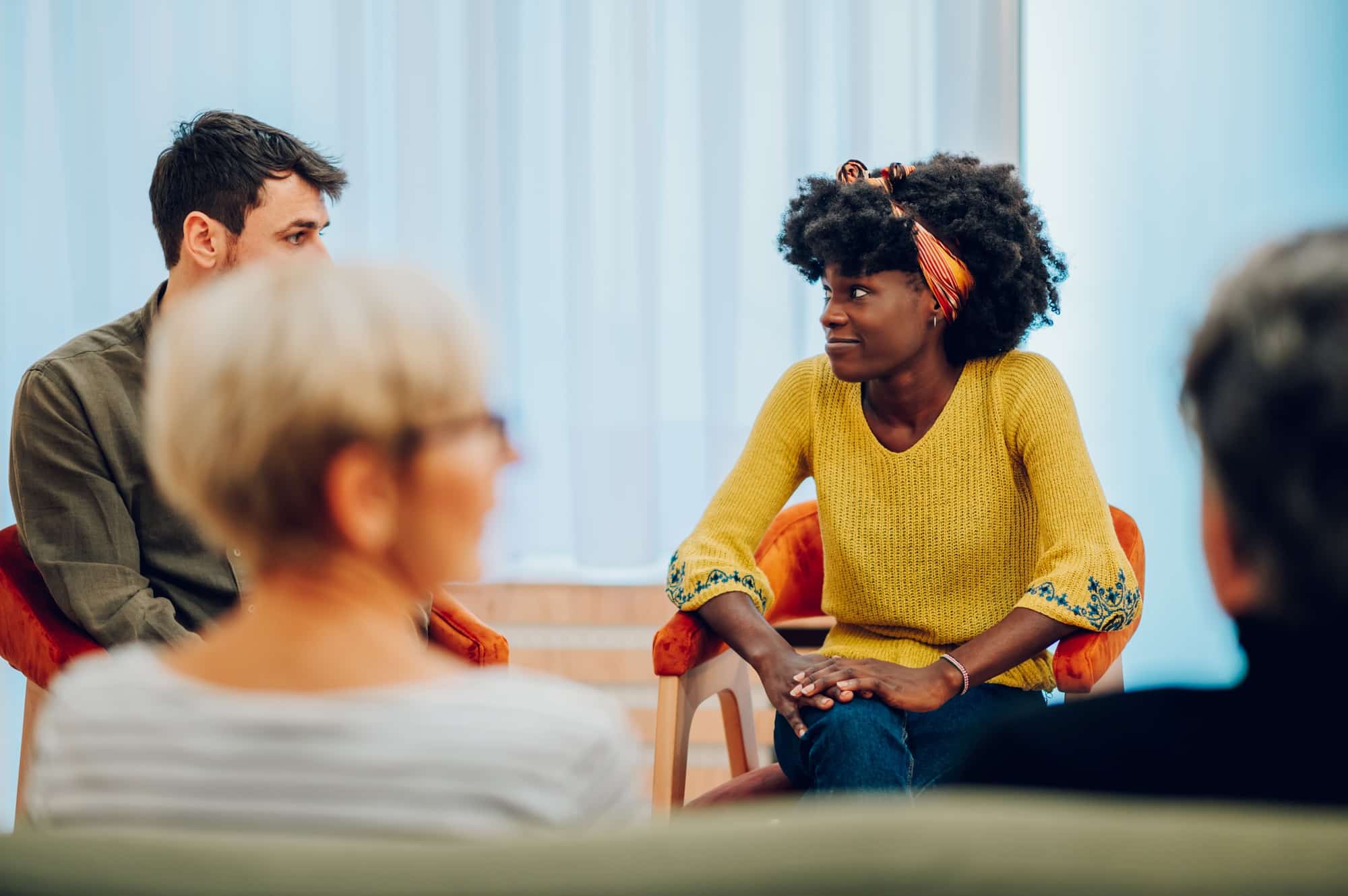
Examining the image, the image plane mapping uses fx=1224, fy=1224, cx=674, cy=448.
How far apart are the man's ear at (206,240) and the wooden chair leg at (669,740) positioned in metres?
0.99

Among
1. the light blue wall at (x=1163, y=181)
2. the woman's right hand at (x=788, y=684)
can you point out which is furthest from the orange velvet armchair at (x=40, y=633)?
the light blue wall at (x=1163, y=181)

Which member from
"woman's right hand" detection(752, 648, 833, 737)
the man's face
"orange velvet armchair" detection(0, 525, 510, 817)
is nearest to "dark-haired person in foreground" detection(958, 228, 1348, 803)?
"woman's right hand" detection(752, 648, 833, 737)

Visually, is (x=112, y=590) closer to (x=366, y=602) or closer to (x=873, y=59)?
(x=366, y=602)

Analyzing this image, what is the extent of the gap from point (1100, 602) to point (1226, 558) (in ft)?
3.40

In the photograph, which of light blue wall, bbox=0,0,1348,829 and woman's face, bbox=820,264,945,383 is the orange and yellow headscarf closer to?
woman's face, bbox=820,264,945,383

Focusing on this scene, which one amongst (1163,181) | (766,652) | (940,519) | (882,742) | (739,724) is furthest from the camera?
(1163,181)

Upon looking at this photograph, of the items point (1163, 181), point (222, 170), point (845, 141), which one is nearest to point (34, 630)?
point (222, 170)

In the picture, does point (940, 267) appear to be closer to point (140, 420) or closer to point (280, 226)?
point (280, 226)

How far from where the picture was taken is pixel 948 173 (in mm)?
1951

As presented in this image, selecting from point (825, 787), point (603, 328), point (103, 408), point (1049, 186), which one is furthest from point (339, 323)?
point (1049, 186)

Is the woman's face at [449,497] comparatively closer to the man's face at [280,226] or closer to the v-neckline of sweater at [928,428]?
the v-neckline of sweater at [928,428]

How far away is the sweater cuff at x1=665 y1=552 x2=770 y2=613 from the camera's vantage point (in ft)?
6.21

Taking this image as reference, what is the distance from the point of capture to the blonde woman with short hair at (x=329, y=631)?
2.26 ft

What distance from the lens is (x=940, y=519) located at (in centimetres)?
190
